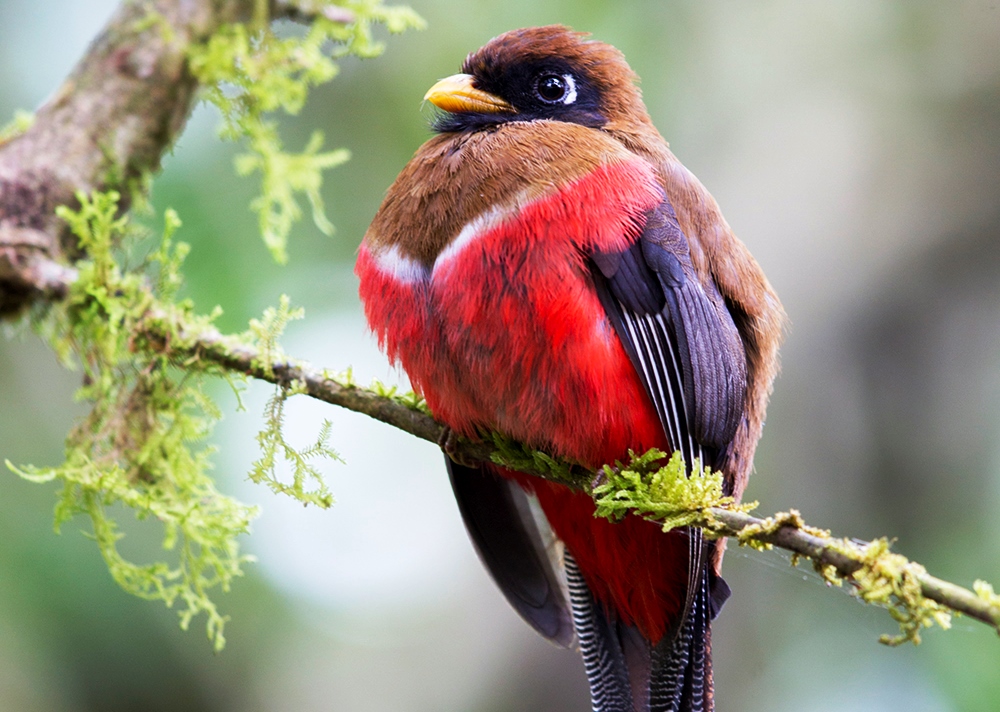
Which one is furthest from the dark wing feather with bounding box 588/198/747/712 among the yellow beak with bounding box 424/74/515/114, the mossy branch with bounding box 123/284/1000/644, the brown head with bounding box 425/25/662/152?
the yellow beak with bounding box 424/74/515/114

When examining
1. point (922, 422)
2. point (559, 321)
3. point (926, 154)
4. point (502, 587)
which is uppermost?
point (926, 154)

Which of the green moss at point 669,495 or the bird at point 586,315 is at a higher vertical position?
the bird at point 586,315

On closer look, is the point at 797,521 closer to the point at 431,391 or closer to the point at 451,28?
the point at 431,391

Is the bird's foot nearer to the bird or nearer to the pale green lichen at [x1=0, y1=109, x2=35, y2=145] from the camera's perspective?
the bird

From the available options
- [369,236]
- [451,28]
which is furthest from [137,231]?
[451,28]

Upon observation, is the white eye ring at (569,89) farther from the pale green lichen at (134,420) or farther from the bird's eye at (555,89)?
the pale green lichen at (134,420)

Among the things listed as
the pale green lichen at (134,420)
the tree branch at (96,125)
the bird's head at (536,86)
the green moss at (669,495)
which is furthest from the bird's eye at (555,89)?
the green moss at (669,495)

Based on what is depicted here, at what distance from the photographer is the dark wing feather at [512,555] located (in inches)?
121

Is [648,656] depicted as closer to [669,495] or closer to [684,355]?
[684,355]

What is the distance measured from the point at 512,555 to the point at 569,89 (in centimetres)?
148

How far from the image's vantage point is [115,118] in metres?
2.56

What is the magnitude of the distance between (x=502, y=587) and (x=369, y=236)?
3.95 ft

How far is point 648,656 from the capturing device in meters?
2.85

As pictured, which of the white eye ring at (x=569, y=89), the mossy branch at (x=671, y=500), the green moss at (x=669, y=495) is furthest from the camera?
the white eye ring at (x=569, y=89)
